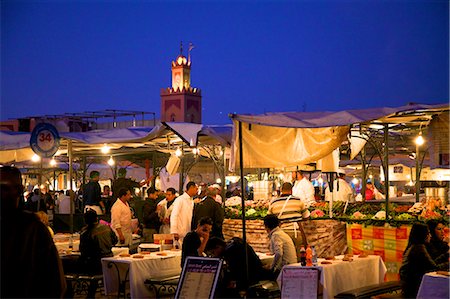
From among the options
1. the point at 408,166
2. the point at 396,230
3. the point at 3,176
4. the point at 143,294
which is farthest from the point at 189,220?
the point at 408,166

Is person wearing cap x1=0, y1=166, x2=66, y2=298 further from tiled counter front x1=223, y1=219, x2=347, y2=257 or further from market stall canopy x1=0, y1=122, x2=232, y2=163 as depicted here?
tiled counter front x1=223, y1=219, x2=347, y2=257

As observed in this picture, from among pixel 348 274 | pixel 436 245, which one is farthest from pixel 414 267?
pixel 348 274

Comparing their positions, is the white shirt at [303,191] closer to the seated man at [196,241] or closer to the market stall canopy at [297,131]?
the market stall canopy at [297,131]

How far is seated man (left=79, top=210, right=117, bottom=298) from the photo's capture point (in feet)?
34.4

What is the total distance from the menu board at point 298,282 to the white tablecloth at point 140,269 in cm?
259

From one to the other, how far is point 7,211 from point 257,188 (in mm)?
Answer: 13339

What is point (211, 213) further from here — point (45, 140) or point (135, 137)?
point (45, 140)

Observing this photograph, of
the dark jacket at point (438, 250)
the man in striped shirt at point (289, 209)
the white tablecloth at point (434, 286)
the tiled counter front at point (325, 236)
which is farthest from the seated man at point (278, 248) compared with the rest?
the tiled counter front at point (325, 236)

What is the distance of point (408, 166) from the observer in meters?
25.4

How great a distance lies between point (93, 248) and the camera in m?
10.6

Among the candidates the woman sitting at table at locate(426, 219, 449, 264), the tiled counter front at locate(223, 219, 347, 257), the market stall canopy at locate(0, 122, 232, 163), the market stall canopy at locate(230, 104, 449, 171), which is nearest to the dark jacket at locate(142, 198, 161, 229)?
the market stall canopy at locate(0, 122, 232, 163)

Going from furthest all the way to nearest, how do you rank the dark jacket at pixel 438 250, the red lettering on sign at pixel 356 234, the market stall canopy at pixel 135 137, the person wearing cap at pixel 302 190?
the person wearing cap at pixel 302 190, the red lettering on sign at pixel 356 234, the market stall canopy at pixel 135 137, the dark jacket at pixel 438 250

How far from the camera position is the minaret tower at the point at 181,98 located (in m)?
98.8

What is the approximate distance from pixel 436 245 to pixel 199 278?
380 centimetres
